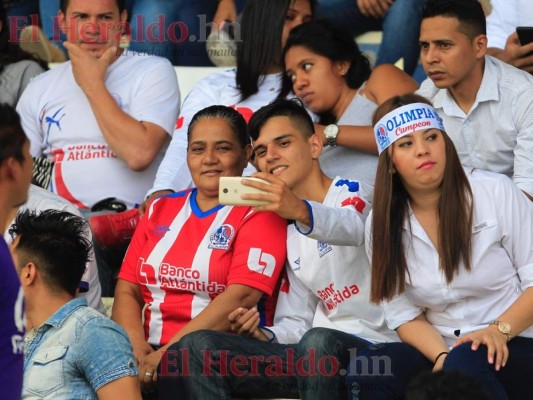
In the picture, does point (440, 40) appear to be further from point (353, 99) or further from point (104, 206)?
point (104, 206)

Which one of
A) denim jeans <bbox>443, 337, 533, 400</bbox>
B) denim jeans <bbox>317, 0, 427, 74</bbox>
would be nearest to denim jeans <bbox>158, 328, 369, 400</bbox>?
denim jeans <bbox>443, 337, 533, 400</bbox>

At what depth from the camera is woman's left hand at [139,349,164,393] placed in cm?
389

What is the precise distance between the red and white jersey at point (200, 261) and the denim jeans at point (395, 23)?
155 centimetres

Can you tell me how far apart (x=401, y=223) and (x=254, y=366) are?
2.17ft

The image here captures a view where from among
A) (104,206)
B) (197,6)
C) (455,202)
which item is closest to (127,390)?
(455,202)

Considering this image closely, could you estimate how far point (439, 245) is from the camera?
3.70m

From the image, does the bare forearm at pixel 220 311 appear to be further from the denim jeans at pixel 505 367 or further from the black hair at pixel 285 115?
the denim jeans at pixel 505 367

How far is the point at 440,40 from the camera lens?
14.1 ft

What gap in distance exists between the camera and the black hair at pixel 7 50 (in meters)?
5.58

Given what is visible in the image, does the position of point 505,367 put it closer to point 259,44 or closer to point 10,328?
point 10,328

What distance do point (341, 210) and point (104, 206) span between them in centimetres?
137

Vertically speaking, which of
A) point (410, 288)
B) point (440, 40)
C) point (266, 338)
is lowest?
point (266, 338)

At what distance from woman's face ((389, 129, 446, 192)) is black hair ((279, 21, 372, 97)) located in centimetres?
99

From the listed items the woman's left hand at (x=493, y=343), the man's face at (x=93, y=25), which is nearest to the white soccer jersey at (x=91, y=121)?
the man's face at (x=93, y=25)
